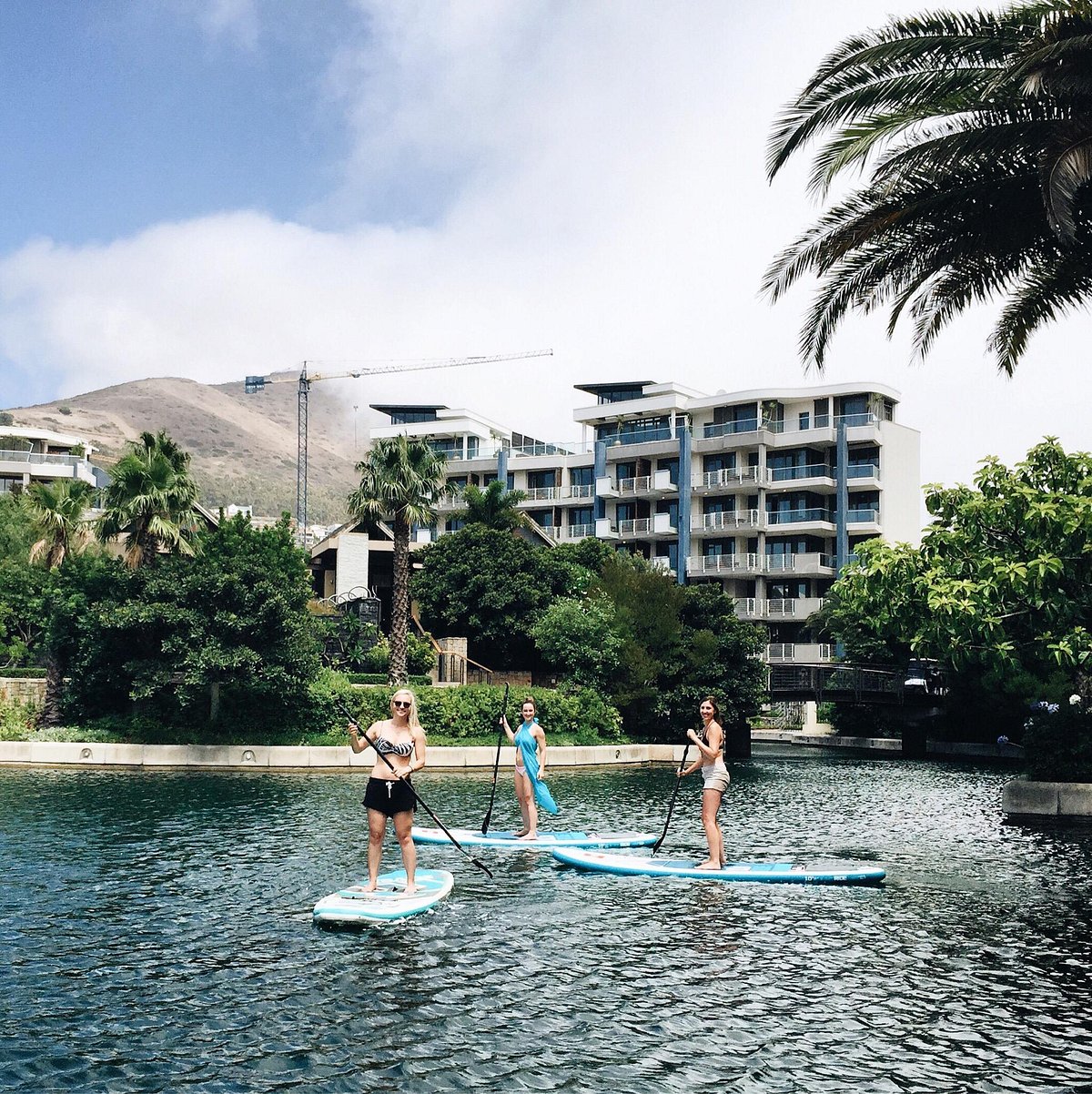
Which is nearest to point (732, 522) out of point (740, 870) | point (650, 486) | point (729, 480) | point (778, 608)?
point (729, 480)

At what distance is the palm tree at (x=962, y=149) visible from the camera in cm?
1565

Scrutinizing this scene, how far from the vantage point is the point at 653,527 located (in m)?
79.2

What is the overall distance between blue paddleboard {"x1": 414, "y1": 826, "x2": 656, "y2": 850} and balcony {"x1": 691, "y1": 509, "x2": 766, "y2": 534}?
54.9 metres

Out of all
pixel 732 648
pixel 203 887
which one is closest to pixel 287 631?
pixel 732 648

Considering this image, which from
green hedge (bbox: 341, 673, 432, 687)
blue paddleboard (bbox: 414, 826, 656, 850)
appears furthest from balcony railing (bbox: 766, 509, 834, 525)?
blue paddleboard (bbox: 414, 826, 656, 850)

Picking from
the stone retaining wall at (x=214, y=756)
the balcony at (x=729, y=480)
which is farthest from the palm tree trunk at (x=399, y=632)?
the balcony at (x=729, y=480)

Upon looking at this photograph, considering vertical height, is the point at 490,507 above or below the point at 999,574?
above

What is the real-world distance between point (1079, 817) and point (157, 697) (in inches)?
1084

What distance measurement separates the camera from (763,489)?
75.4m

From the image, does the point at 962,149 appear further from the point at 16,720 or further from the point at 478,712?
the point at 16,720

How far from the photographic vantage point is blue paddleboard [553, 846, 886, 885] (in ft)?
57.2

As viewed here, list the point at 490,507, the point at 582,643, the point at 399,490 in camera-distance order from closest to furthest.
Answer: the point at 582,643, the point at 399,490, the point at 490,507

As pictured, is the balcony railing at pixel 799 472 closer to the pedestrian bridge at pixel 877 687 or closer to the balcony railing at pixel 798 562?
the balcony railing at pixel 798 562

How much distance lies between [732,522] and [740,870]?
59.2 metres
